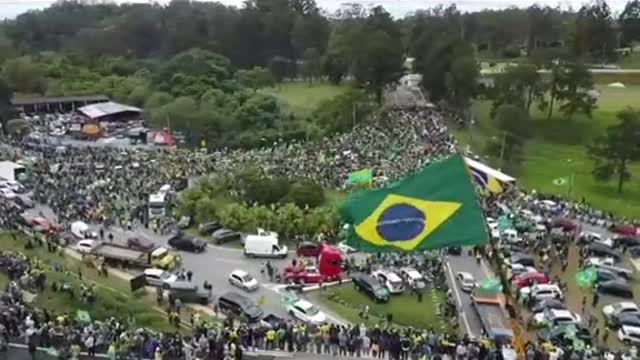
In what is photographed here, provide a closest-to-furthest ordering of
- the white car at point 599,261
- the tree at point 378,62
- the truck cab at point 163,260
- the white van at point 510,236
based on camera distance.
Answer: the truck cab at point 163,260 → the white car at point 599,261 → the white van at point 510,236 → the tree at point 378,62

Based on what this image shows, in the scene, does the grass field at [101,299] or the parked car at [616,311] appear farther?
the parked car at [616,311]

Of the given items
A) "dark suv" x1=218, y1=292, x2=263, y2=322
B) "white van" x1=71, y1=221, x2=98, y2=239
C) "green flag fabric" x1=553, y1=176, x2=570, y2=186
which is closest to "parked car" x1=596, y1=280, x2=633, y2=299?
"dark suv" x1=218, y1=292, x2=263, y2=322

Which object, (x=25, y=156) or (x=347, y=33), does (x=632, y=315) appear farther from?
(x=347, y=33)

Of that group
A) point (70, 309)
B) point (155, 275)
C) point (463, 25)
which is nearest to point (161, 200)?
point (155, 275)

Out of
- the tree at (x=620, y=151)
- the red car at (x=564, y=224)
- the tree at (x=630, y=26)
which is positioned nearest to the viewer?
the red car at (x=564, y=224)

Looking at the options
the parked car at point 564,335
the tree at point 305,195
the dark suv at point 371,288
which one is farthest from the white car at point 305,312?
the tree at point 305,195

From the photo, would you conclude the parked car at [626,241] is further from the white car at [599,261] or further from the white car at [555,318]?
the white car at [555,318]

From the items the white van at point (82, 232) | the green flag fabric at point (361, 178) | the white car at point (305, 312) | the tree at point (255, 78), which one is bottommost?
the white car at point (305, 312)

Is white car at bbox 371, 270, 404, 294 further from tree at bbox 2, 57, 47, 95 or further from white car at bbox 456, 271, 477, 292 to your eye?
tree at bbox 2, 57, 47, 95

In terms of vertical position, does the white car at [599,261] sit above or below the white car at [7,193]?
below
